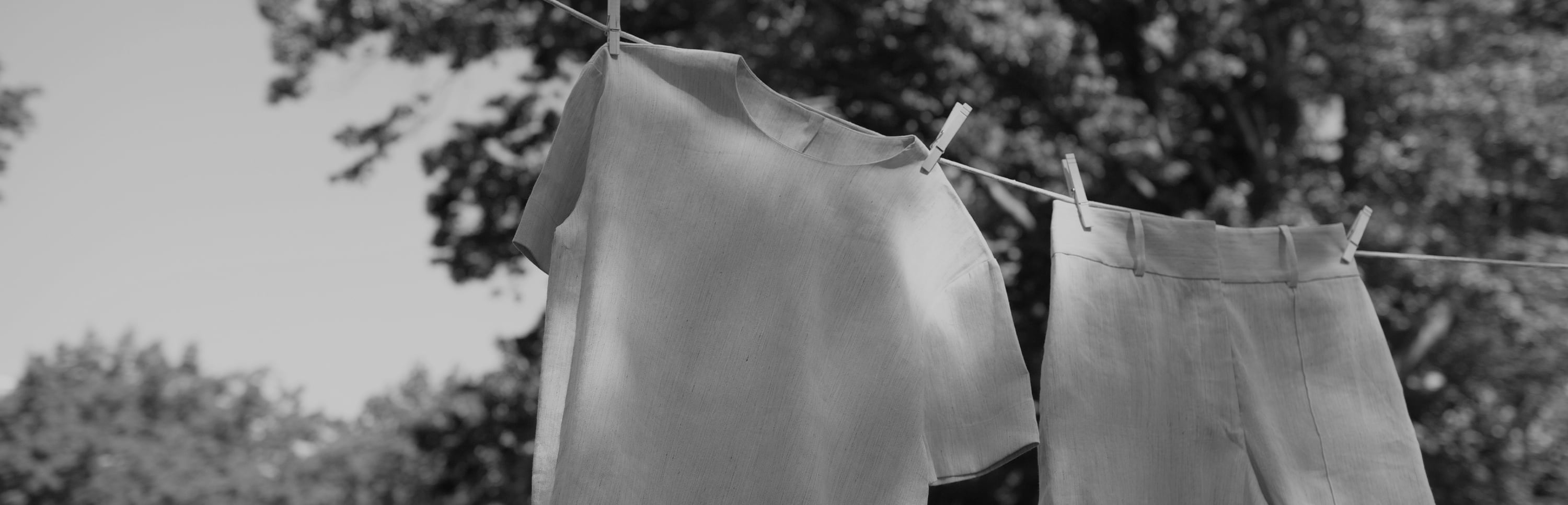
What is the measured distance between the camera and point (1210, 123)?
28.2 feet

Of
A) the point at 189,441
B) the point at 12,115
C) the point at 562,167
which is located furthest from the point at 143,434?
the point at 562,167

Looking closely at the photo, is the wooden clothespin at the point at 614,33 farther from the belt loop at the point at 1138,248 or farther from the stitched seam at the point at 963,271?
the belt loop at the point at 1138,248

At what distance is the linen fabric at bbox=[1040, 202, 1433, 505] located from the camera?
7.30 feet

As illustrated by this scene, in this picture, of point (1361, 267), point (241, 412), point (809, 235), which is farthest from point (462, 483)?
point (241, 412)

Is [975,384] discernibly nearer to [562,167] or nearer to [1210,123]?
[562,167]

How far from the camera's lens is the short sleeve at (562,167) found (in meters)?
2.02

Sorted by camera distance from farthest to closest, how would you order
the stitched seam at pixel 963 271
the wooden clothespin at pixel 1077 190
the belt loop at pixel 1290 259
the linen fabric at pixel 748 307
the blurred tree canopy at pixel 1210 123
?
the blurred tree canopy at pixel 1210 123 < the belt loop at pixel 1290 259 < the wooden clothespin at pixel 1077 190 < the stitched seam at pixel 963 271 < the linen fabric at pixel 748 307

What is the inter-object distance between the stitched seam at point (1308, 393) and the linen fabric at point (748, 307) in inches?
28.3

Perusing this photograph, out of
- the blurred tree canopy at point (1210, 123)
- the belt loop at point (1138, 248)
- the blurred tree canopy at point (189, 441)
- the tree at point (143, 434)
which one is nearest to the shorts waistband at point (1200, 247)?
the belt loop at point (1138, 248)

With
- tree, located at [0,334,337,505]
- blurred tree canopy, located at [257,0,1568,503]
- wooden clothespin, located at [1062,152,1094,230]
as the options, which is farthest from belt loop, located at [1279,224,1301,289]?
tree, located at [0,334,337,505]

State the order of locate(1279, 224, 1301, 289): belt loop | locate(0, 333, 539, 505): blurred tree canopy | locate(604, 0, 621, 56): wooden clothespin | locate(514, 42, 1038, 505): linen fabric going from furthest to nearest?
locate(0, 333, 539, 505): blurred tree canopy, locate(1279, 224, 1301, 289): belt loop, locate(604, 0, 621, 56): wooden clothespin, locate(514, 42, 1038, 505): linen fabric

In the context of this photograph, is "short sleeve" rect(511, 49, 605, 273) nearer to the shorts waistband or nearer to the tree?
the shorts waistband

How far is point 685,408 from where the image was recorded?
183 cm

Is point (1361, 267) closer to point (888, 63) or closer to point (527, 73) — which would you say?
point (888, 63)
